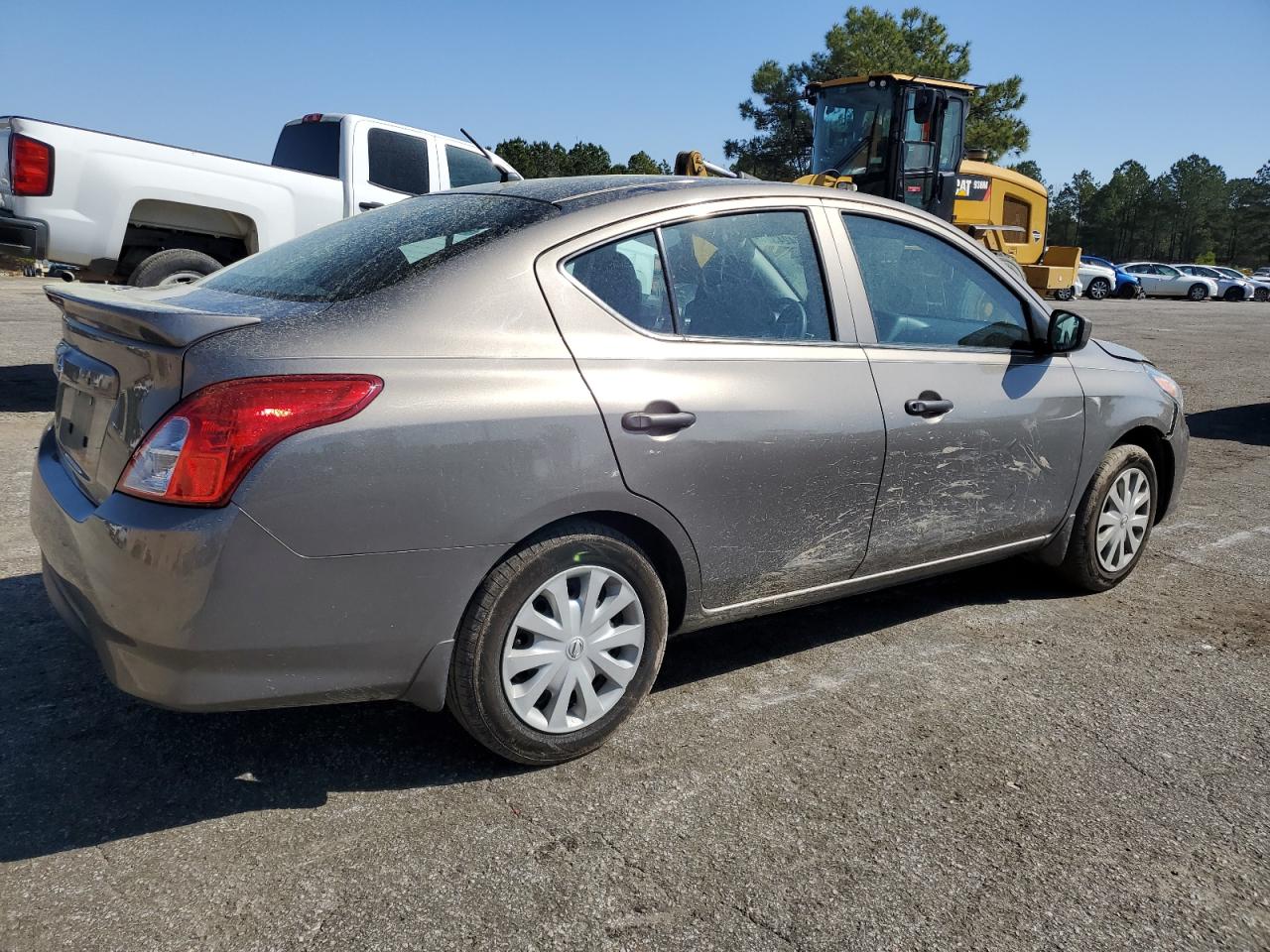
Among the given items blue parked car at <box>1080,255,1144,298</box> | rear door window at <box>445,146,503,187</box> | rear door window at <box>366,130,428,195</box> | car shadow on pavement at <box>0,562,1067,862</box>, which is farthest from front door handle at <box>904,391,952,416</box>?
blue parked car at <box>1080,255,1144,298</box>

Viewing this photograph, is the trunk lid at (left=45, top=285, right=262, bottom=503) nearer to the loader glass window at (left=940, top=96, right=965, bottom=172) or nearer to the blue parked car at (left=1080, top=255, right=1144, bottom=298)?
the loader glass window at (left=940, top=96, right=965, bottom=172)

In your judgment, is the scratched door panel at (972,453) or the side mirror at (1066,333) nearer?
the scratched door panel at (972,453)

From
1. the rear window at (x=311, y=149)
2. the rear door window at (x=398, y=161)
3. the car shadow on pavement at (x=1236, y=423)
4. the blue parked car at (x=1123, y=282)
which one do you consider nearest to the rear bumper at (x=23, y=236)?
the rear window at (x=311, y=149)

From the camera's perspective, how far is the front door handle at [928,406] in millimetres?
3510

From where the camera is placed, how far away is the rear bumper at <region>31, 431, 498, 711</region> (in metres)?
2.33

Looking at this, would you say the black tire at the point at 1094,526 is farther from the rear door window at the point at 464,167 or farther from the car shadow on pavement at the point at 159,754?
the rear door window at the point at 464,167

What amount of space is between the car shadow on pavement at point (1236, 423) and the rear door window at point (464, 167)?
6.70 meters

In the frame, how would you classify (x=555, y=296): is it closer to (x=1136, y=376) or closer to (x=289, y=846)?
(x=289, y=846)

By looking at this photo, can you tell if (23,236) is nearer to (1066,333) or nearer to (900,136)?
(1066,333)

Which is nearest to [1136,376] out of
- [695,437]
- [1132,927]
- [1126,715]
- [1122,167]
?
[1126,715]

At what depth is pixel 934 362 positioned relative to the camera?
3648 mm

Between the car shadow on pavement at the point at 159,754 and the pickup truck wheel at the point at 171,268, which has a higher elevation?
the pickup truck wheel at the point at 171,268

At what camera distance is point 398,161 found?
30.8 feet

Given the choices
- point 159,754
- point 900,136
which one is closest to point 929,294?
point 159,754
